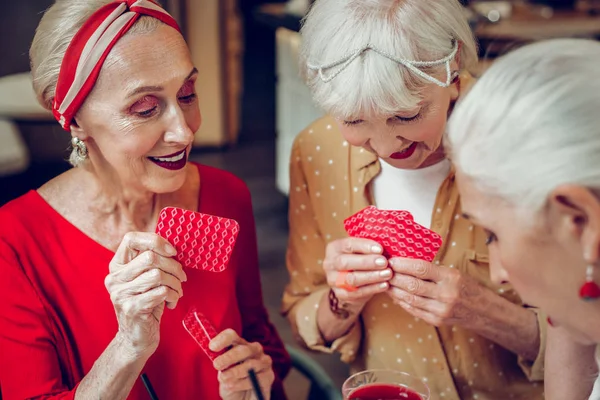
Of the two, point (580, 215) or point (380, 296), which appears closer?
point (580, 215)

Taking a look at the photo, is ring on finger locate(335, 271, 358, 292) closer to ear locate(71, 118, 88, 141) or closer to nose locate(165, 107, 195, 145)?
nose locate(165, 107, 195, 145)

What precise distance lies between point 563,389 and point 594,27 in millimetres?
4286

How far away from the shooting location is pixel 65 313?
163 centimetres

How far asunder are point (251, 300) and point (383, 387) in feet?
1.91

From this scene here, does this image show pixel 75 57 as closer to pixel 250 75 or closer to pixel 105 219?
pixel 105 219

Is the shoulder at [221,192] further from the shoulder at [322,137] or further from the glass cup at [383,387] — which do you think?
the glass cup at [383,387]

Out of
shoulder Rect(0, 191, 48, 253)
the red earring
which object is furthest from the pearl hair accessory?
shoulder Rect(0, 191, 48, 253)

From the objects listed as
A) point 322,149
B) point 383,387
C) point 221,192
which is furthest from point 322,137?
point 383,387

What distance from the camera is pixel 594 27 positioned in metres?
5.17

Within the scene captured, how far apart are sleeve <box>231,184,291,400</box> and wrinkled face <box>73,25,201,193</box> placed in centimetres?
32

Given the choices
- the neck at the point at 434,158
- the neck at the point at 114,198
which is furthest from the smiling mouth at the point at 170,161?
the neck at the point at 434,158

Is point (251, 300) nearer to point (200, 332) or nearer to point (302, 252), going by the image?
point (302, 252)

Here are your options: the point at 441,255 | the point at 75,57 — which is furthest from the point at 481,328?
the point at 75,57

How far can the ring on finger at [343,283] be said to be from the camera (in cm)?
163
